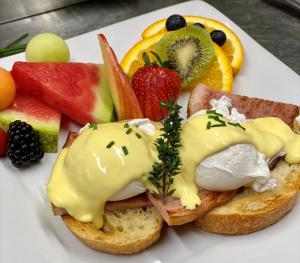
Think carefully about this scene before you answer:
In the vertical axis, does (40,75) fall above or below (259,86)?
above

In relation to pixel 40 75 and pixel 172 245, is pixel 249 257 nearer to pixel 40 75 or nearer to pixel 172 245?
pixel 172 245

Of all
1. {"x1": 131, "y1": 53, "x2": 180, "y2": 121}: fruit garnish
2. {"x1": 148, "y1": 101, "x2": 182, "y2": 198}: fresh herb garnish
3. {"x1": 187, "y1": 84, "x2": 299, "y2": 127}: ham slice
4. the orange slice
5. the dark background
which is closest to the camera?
{"x1": 148, "y1": 101, "x2": 182, "y2": 198}: fresh herb garnish

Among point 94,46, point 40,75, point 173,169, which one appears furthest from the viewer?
point 94,46

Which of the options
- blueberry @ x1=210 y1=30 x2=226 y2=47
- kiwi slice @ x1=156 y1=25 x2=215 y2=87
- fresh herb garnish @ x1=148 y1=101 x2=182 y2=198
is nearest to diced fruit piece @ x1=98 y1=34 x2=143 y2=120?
kiwi slice @ x1=156 y1=25 x2=215 y2=87

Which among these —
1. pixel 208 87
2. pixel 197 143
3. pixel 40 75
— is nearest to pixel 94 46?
pixel 40 75

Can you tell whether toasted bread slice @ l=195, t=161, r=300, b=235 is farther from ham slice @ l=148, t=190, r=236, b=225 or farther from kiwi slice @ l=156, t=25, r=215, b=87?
kiwi slice @ l=156, t=25, r=215, b=87

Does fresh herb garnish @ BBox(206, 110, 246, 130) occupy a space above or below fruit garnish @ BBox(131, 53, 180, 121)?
above
